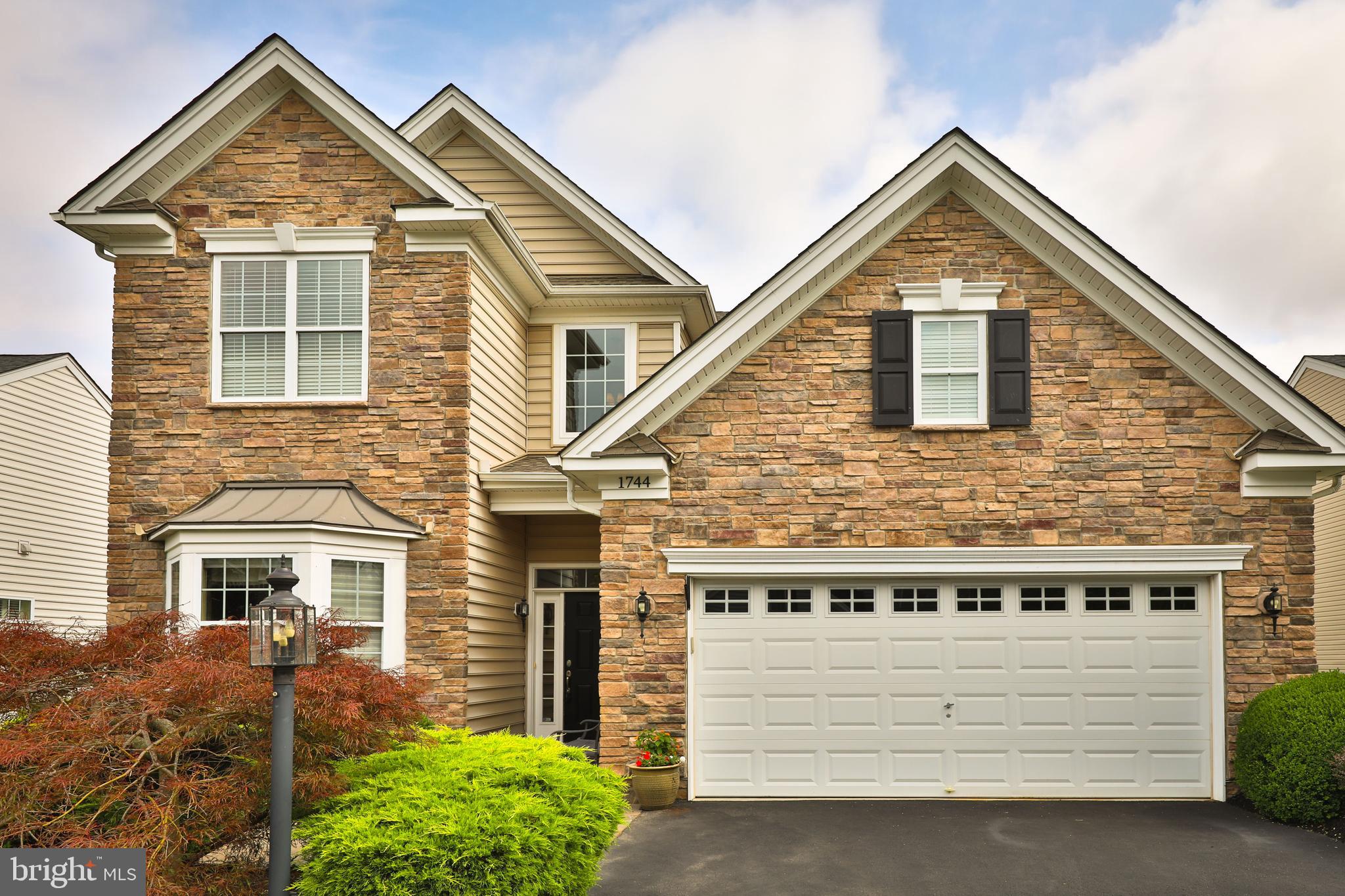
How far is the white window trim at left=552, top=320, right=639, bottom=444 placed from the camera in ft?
50.4

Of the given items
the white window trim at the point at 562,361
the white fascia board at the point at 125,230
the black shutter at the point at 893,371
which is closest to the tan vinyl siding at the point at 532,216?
the white window trim at the point at 562,361

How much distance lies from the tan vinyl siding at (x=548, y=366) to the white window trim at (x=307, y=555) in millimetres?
3679

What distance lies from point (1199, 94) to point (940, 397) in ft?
30.3

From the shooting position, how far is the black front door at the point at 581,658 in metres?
15.0

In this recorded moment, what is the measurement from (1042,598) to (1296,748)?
2.70 metres

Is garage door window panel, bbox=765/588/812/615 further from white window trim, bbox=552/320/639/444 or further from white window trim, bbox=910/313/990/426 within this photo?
white window trim, bbox=552/320/639/444

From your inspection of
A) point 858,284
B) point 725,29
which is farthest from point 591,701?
point 725,29

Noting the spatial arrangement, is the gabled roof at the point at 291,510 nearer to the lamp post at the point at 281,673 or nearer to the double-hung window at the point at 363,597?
the double-hung window at the point at 363,597

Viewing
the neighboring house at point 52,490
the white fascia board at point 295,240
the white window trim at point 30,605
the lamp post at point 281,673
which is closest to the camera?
the lamp post at point 281,673

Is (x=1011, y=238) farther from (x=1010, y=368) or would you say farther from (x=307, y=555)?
(x=307, y=555)

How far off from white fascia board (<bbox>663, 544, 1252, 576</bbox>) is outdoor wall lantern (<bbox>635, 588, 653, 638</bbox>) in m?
0.39

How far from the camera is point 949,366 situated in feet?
38.8

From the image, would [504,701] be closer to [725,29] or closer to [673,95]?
[725,29]

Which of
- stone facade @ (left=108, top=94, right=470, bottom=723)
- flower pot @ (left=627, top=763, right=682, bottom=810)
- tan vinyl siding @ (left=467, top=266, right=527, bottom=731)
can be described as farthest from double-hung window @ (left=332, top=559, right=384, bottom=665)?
flower pot @ (left=627, top=763, right=682, bottom=810)
